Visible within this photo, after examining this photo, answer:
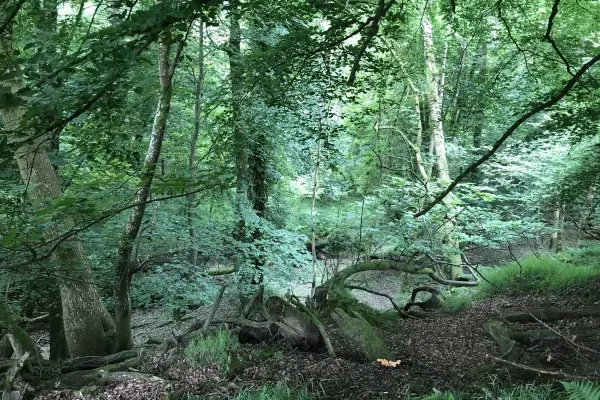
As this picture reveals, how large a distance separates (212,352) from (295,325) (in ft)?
3.23

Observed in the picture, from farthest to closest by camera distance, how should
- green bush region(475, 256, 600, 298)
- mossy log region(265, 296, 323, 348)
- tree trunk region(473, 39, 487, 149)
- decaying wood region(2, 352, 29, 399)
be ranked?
tree trunk region(473, 39, 487, 149) < green bush region(475, 256, 600, 298) < mossy log region(265, 296, 323, 348) < decaying wood region(2, 352, 29, 399)

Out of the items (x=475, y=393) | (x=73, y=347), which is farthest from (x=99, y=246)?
(x=475, y=393)

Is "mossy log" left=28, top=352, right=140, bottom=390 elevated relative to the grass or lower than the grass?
lower

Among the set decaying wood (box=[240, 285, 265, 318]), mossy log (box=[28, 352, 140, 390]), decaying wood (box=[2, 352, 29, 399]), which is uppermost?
decaying wood (box=[240, 285, 265, 318])

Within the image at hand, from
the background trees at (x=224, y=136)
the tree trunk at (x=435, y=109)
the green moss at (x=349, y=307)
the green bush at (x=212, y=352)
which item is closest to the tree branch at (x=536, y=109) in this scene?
the background trees at (x=224, y=136)

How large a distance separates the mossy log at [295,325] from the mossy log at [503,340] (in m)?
1.84

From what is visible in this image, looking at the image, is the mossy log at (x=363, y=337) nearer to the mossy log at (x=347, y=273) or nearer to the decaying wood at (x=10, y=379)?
the mossy log at (x=347, y=273)

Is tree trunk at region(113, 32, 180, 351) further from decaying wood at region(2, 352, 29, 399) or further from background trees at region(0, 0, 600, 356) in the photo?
decaying wood at region(2, 352, 29, 399)

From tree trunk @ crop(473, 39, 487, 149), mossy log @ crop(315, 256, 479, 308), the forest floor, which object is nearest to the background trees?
tree trunk @ crop(473, 39, 487, 149)

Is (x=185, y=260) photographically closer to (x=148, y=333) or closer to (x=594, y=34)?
(x=148, y=333)

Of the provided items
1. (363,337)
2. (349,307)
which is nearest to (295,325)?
(363,337)

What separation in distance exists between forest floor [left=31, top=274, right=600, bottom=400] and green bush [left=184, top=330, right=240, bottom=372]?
0.09 metres

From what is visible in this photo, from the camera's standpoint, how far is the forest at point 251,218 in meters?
2.94

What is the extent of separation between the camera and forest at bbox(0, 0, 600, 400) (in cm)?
294
